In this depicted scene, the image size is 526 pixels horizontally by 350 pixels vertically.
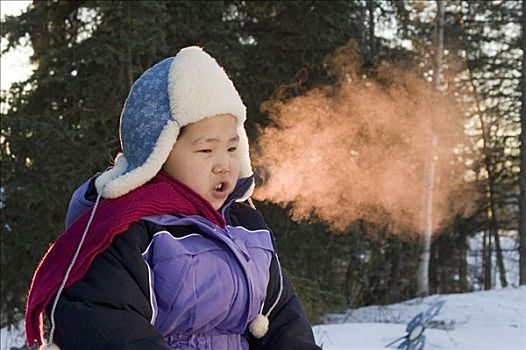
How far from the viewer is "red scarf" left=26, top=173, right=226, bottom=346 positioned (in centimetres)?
191

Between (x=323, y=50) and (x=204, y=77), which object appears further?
(x=323, y=50)

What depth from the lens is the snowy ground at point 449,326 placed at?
761 centimetres

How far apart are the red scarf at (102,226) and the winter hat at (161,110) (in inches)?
1.9

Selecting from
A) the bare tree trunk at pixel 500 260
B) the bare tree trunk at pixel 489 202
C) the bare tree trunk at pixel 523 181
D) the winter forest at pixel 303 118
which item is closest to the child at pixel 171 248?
the winter forest at pixel 303 118

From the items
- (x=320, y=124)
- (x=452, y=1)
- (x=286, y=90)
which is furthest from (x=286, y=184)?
(x=452, y=1)

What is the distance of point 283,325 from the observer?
7.48ft

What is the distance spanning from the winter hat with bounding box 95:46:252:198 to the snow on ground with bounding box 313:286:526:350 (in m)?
5.00

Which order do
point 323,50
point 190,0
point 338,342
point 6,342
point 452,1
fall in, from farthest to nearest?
point 452,1
point 323,50
point 190,0
point 6,342
point 338,342

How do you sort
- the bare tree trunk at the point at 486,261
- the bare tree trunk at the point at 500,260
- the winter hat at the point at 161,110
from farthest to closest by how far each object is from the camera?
the bare tree trunk at the point at 486,261 < the bare tree trunk at the point at 500,260 < the winter hat at the point at 161,110

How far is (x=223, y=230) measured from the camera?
2125 millimetres

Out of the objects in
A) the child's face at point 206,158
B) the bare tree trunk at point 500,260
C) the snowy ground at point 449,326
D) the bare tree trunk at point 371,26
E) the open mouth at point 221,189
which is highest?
the bare tree trunk at point 371,26

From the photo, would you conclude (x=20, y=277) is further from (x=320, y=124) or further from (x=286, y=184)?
(x=320, y=124)

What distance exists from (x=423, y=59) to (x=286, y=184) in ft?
14.4

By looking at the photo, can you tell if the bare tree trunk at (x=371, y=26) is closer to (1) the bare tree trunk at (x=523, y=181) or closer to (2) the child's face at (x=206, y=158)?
(1) the bare tree trunk at (x=523, y=181)
